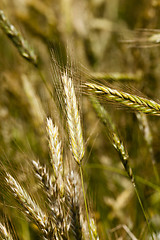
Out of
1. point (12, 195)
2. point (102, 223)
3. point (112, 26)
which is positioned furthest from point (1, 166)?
point (112, 26)

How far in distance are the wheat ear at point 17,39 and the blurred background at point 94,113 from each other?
0.12ft

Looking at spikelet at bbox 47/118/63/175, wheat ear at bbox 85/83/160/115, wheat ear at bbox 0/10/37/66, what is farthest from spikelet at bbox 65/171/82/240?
wheat ear at bbox 0/10/37/66

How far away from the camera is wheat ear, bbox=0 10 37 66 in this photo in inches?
34.3

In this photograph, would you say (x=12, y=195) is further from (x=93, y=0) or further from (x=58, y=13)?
(x=93, y=0)

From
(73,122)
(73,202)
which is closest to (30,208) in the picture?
(73,202)

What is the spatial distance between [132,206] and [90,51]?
1.07 m

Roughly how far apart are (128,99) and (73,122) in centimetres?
14

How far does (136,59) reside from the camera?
1.15 metres

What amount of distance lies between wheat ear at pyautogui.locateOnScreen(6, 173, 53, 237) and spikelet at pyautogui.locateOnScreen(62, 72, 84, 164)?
15 centimetres

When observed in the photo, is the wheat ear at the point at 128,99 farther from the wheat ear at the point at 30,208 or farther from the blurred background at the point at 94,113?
the wheat ear at the point at 30,208

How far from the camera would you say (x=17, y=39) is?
0.90 meters

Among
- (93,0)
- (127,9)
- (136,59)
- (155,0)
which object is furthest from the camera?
(127,9)

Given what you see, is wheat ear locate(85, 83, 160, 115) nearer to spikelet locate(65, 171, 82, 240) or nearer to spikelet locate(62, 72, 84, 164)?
spikelet locate(62, 72, 84, 164)

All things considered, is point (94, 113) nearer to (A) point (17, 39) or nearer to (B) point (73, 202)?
(A) point (17, 39)
